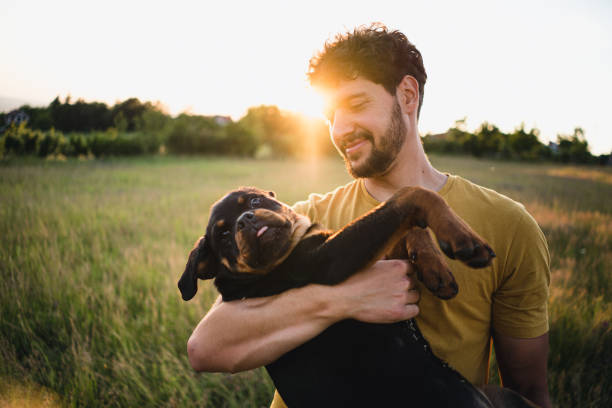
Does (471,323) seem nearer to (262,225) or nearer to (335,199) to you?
(335,199)

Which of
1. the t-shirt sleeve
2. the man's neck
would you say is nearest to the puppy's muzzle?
the man's neck

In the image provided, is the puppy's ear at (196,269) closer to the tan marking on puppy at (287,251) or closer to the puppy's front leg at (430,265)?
the tan marking on puppy at (287,251)

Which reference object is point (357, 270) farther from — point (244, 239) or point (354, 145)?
point (354, 145)

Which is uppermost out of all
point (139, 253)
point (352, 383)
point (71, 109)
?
point (71, 109)

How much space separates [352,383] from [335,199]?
3.76ft

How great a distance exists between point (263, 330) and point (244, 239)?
0.51 metres

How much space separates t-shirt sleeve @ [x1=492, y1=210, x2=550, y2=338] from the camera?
1.53 meters

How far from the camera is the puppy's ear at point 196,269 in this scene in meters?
1.72

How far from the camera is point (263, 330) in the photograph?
141 centimetres

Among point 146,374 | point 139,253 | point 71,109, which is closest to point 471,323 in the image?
point 146,374

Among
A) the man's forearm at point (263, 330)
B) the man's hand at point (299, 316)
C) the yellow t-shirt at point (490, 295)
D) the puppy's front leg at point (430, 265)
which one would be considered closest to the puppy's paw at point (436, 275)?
the puppy's front leg at point (430, 265)

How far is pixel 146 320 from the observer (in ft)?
9.55

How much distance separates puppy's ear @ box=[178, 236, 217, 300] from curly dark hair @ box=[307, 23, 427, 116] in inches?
54.8

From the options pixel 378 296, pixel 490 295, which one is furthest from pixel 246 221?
pixel 490 295
